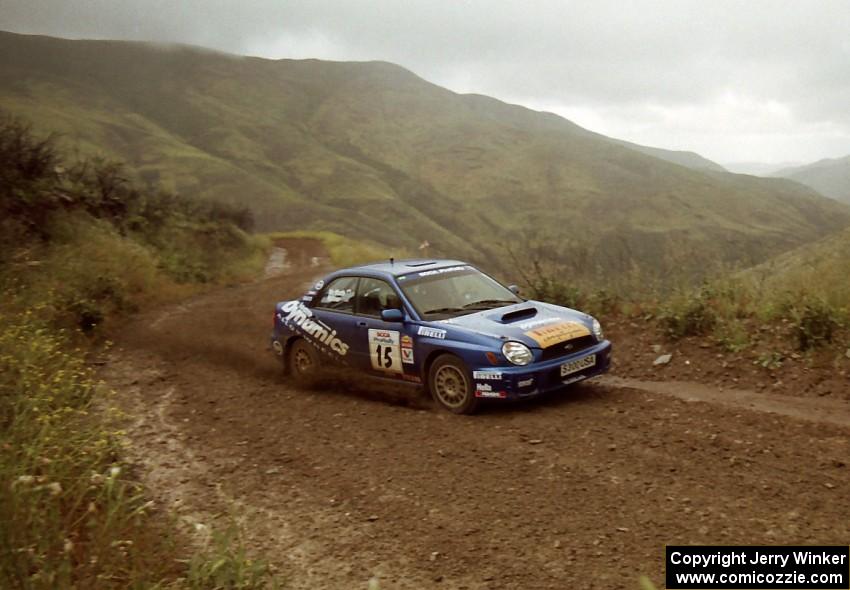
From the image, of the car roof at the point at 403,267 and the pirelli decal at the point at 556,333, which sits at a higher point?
the car roof at the point at 403,267

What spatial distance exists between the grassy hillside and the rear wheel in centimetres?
7136

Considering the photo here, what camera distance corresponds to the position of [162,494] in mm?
5391

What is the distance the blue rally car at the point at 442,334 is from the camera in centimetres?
682

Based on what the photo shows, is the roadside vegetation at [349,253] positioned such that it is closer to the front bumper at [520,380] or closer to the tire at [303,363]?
the tire at [303,363]

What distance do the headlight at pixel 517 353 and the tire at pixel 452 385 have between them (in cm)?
46

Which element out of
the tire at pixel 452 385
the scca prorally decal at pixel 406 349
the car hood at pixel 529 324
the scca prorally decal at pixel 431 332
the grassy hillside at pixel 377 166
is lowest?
the tire at pixel 452 385

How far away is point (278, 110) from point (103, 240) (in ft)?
576

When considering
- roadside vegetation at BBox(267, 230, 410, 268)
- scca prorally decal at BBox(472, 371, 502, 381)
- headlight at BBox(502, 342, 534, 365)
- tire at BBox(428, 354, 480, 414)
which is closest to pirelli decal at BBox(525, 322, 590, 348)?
headlight at BBox(502, 342, 534, 365)

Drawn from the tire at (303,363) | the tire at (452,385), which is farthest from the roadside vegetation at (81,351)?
the tire at (452,385)

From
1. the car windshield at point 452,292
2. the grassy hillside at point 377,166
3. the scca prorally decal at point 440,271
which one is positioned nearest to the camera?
the car windshield at point 452,292

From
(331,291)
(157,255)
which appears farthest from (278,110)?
(331,291)

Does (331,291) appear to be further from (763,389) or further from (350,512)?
(763,389)

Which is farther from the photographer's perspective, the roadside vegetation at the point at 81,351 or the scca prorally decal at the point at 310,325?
the scca prorally decal at the point at 310,325

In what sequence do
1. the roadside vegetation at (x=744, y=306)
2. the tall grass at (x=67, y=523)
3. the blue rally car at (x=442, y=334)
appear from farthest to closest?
the roadside vegetation at (x=744, y=306)
the blue rally car at (x=442, y=334)
the tall grass at (x=67, y=523)
